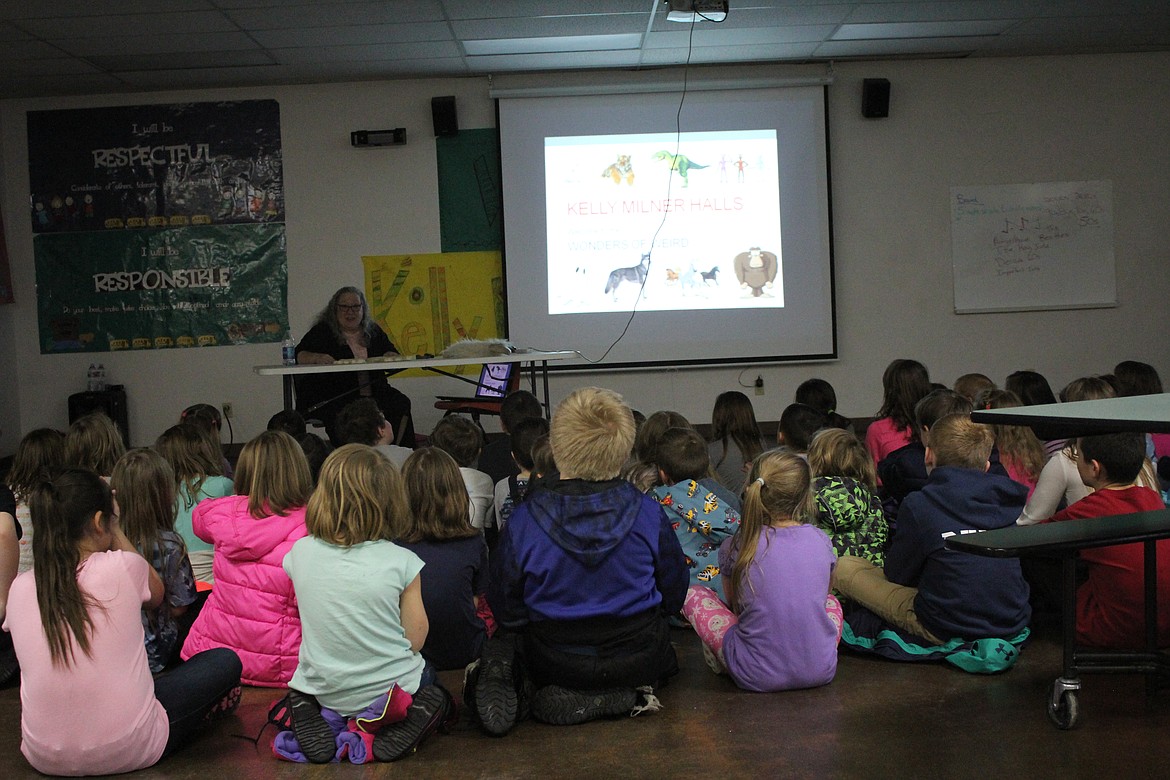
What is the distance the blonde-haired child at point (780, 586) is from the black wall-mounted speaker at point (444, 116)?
4.87 metres

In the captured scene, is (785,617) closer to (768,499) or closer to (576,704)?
(768,499)

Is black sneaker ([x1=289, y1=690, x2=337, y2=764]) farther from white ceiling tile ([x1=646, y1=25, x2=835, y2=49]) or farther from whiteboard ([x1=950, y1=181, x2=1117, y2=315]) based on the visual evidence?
whiteboard ([x1=950, y1=181, x2=1117, y2=315])

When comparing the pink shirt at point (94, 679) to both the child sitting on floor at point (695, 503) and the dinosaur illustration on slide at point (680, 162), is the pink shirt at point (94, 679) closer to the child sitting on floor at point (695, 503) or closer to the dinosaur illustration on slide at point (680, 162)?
the child sitting on floor at point (695, 503)

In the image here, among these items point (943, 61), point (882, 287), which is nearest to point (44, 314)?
point (882, 287)

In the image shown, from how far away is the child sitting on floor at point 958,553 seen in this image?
2611 millimetres

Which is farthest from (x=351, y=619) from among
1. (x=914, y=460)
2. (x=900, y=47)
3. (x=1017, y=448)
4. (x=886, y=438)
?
(x=900, y=47)

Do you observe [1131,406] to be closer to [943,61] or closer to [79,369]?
[943,61]

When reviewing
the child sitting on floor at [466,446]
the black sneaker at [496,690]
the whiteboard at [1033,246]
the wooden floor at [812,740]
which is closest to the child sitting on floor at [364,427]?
the child sitting on floor at [466,446]

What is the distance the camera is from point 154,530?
267cm

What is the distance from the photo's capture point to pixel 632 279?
700 centimetres

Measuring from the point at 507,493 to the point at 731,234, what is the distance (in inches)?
162

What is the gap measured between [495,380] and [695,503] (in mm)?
3221

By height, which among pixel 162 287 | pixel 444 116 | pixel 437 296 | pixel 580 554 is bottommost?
pixel 580 554

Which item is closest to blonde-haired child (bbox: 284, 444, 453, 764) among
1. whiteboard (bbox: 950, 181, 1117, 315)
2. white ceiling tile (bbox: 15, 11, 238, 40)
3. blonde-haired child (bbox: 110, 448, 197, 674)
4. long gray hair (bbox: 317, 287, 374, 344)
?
blonde-haired child (bbox: 110, 448, 197, 674)
